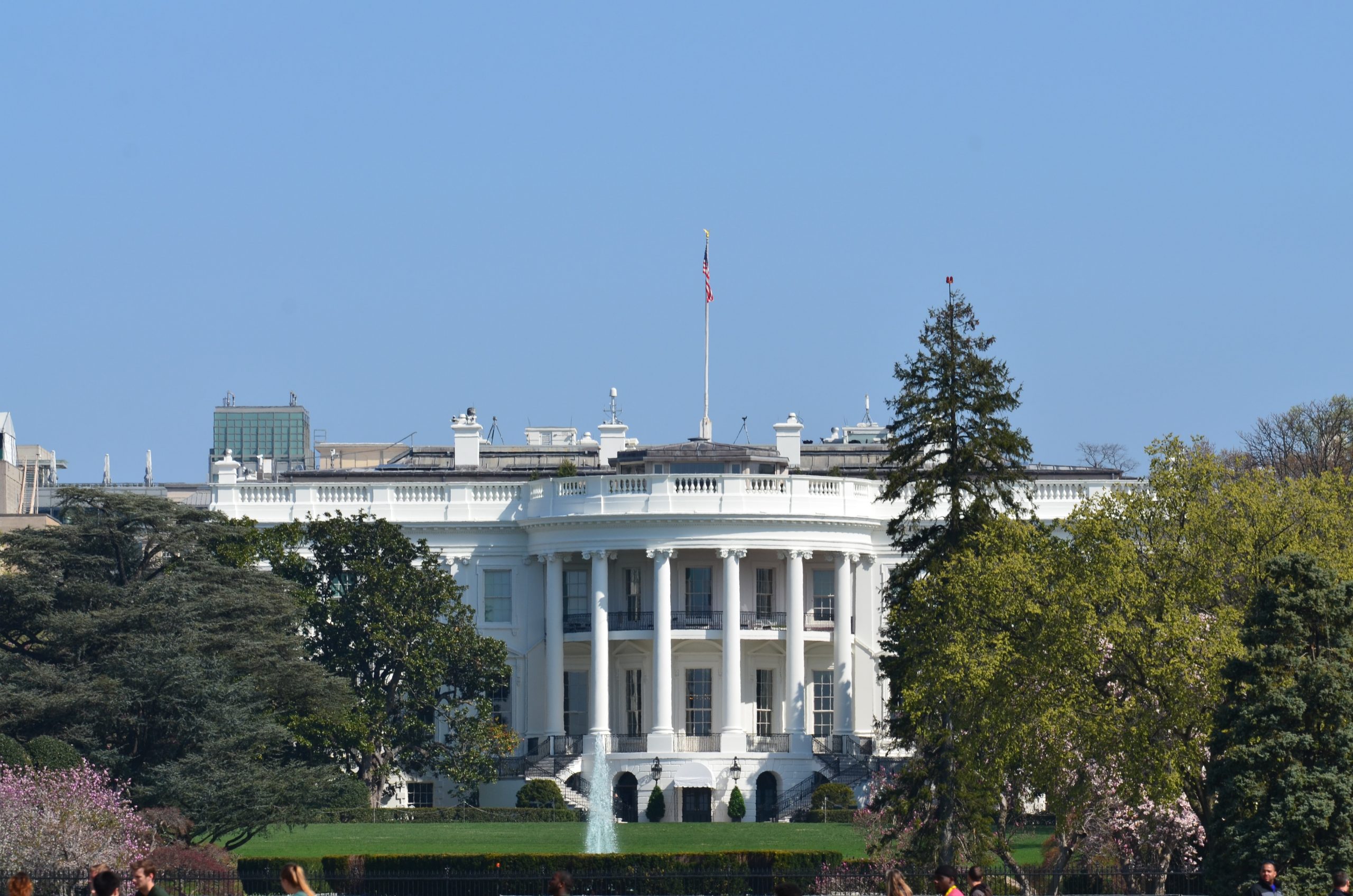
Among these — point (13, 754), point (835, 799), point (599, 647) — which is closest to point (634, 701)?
point (599, 647)

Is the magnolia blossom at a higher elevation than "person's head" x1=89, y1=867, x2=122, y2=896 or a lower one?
higher

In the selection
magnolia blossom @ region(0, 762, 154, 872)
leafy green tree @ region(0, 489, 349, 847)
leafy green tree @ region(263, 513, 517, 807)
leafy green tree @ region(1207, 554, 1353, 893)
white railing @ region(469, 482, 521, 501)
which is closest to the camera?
leafy green tree @ region(1207, 554, 1353, 893)

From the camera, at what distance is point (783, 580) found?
271 feet

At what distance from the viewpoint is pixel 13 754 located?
51438 millimetres

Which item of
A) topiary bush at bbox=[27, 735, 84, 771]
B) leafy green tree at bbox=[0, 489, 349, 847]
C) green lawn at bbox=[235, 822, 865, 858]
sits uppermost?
leafy green tree at bbox=[0, 489, 349, 847]

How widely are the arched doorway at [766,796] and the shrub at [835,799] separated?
119 inches

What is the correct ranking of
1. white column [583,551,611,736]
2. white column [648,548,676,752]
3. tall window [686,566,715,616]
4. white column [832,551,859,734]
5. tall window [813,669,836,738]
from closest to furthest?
white column [648,548,676,752], white column [832,551,859,734], white column [583,551,611,736], tall window [813,669,836,738], tall window [686,566,715,616]

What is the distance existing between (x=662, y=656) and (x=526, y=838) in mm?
17043

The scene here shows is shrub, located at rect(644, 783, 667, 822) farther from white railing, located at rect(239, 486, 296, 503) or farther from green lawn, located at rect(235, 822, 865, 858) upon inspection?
white railing, located at rect(239, 486, 296, 503)

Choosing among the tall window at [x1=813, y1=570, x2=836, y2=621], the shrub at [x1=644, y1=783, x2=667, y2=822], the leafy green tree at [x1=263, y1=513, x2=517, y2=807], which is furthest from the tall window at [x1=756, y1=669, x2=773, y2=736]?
the leafy green tree at [x1=263, y1=513, x2=517, y2=807]

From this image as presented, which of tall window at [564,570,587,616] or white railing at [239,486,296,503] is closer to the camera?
tall window at [564,570,587,616]

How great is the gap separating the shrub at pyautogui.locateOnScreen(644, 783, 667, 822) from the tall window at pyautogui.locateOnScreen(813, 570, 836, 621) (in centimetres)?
980

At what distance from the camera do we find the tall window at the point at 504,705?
273 feet

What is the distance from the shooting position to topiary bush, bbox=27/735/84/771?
5166 centimetres
